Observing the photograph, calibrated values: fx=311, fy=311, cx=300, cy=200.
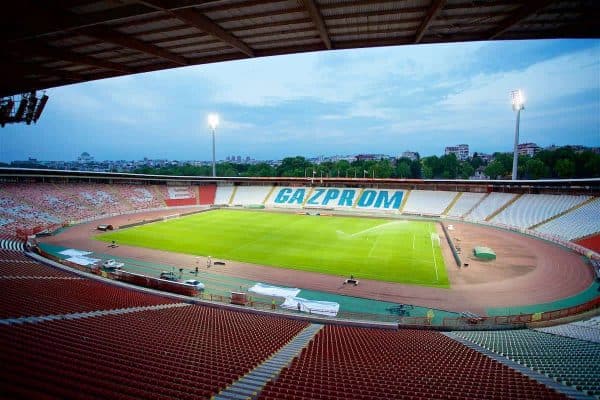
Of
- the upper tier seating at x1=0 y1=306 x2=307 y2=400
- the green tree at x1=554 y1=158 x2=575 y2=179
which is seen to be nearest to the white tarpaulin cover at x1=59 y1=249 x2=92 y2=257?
the upper tier seating at x1=0 y1=306 x2=307 y2=400

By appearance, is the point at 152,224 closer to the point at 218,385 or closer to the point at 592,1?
the point at 218,385

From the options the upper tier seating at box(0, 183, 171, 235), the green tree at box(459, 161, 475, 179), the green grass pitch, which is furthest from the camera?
the green tree at box(459, 161, 475, 179)

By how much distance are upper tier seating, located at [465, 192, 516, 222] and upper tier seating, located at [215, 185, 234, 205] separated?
162 feet

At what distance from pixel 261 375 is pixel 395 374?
3.83 metres

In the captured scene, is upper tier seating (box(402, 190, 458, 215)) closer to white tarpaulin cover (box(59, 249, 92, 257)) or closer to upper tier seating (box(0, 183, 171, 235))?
white tarpaulin cover (box(59, 249, 92, 257))

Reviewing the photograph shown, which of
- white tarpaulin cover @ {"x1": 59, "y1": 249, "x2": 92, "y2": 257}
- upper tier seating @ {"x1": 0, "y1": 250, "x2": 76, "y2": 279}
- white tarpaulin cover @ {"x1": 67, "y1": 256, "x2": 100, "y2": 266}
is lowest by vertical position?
white tarpaulin cover @ {"x1": 59, "y1": 249, "x2": 92, "y2": 257}

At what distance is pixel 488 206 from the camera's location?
51.8m

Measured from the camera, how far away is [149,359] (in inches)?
334

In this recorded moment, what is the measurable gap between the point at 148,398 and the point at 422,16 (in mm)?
11340

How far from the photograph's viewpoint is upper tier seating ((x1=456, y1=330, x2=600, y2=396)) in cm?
928

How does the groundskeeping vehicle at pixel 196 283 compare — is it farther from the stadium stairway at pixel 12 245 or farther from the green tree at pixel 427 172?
the green tree at pixel 427 172

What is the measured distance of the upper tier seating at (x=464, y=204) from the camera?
175 ft

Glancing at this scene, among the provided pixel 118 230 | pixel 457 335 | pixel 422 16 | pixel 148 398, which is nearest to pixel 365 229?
pixel 457 335

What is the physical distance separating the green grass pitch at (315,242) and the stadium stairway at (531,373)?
36.0 ft
